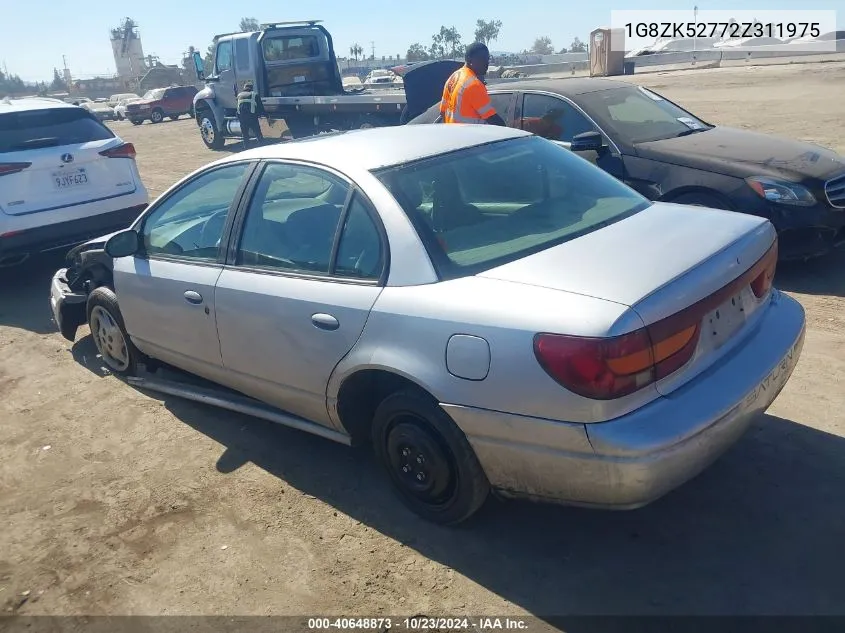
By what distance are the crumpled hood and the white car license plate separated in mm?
5338

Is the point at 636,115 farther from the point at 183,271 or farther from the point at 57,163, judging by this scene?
the point at 57,163

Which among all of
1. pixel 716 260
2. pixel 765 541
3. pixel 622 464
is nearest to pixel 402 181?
pixel 716 260

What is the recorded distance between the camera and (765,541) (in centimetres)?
299

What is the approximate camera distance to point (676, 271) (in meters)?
2.76

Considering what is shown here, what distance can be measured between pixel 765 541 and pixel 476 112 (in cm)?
499

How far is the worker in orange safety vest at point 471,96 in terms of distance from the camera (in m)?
6.97

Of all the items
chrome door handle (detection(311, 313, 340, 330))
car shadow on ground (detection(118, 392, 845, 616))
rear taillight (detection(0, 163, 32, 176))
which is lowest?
car shadow on ground (detection(118, 392, 845, 616))

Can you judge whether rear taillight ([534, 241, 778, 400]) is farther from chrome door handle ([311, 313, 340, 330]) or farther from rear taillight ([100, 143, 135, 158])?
rear taillight ([100, 143, 135, 158])

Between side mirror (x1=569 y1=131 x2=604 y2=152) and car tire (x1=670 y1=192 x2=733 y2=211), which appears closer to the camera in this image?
car tire (x1=670 y1=192 x2=733 y2=211)

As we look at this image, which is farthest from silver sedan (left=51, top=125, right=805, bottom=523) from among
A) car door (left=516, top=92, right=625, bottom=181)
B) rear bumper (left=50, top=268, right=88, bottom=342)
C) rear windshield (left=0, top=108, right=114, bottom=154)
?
rear windshield (left=0, top=108, right=114, bottom=154)

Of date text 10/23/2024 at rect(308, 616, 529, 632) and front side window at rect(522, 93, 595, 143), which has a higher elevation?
front side window at rect(522, 93, 595, 143)

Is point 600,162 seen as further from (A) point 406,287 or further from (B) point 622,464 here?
(B) point 622,464

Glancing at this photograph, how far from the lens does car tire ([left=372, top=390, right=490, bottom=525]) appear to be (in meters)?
2.96

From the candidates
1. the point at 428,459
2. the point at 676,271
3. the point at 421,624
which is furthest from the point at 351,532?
the point at 676,271
